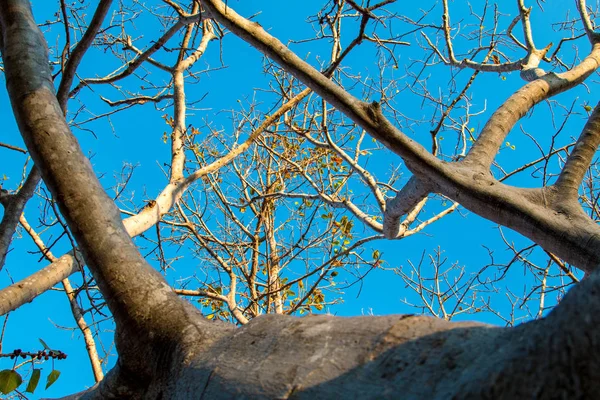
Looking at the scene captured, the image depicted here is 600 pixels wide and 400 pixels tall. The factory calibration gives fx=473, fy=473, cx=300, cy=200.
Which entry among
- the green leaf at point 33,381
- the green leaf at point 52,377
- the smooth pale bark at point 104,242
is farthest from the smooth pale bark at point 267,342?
the green leaf at point 52,377

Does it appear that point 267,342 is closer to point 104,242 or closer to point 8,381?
point 104,242

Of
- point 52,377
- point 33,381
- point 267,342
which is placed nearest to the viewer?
point 267,342

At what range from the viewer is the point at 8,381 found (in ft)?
5.18

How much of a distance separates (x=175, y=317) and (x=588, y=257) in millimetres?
1497

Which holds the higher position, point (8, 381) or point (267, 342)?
point (8, 381)

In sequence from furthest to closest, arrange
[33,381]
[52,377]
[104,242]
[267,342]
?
[52,377] → [33,381] → [104,242] → [267,342]

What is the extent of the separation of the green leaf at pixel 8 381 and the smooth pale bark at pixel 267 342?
1.16 feet

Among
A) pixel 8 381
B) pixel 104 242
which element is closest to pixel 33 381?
pixel 8 381

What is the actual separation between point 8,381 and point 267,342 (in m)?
1.11

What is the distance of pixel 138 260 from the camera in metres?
Answer: 1.36

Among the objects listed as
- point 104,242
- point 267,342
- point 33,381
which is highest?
point 104,242

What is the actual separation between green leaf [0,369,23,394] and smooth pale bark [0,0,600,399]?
14.0 inches

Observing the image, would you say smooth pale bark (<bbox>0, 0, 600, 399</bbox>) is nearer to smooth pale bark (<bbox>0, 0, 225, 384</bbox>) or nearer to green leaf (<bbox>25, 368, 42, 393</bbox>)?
smooth pale bark (<bbox>0, 0, 225, 384</bbox>)

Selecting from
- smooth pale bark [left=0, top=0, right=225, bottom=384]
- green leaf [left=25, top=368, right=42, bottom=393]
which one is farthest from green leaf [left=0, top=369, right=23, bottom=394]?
smooth pale bark [left=0, top=0, right=225, bottom=384]
